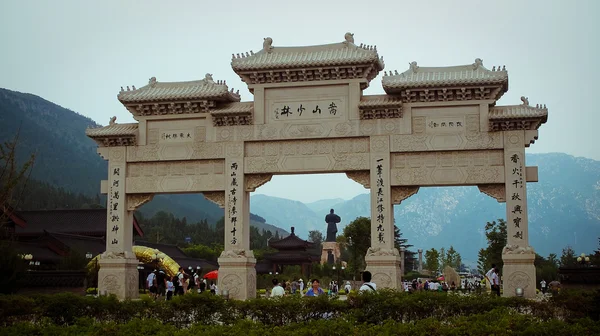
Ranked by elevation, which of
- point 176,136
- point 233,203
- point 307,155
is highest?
point 176,136

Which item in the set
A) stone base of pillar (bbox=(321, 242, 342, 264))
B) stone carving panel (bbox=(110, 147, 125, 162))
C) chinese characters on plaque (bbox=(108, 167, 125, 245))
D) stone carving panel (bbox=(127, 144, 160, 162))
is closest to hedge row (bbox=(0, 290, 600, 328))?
chinese characters on plaque (bbox=(108, 167, 125, 245))

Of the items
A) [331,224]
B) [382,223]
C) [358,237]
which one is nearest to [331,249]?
[331,224]

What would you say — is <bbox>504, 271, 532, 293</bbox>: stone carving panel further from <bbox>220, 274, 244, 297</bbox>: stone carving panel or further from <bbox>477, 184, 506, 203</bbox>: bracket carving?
<bbox>220, 274, 244, 297</bbox>: stone carving panel

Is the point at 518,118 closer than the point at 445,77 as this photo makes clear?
Yes

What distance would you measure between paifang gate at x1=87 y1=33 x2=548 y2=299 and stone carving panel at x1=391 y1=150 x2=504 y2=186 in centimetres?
2

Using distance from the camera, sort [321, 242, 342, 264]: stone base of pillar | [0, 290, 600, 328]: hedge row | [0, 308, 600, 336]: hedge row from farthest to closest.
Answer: [321, 242, 342, 264]: stone base of pillar
[0, 290, 600, 328]: hedge row
[0, 308, 600, 336]: hedge row

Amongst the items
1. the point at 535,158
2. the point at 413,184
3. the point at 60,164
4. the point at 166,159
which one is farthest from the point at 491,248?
the point at 535,158

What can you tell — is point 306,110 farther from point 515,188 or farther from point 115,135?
point 515,188

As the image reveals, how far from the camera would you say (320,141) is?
14.7 metres

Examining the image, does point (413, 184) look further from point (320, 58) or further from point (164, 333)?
point (164, 333)

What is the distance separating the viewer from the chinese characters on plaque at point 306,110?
48.3 ft

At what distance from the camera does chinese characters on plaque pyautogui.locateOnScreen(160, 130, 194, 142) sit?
50.5 feet

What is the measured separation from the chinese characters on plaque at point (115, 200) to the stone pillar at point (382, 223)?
5.96 metres

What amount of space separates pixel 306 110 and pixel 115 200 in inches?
197
